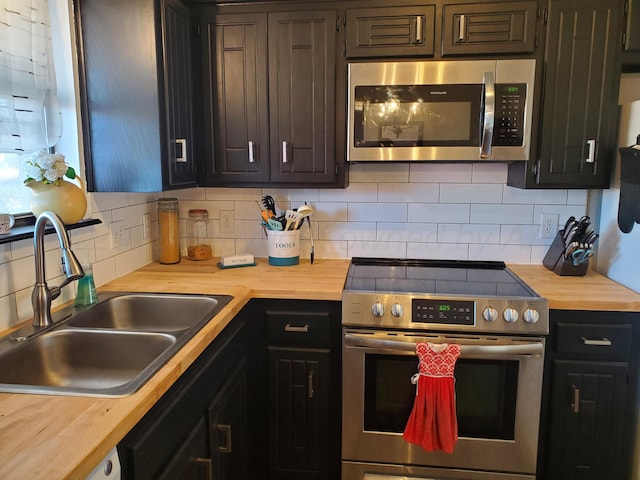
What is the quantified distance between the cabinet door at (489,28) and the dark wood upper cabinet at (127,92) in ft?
3.85

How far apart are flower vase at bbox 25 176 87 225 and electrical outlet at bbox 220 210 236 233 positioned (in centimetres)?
95

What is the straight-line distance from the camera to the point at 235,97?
2.27 m

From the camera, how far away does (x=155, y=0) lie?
73.7 inches

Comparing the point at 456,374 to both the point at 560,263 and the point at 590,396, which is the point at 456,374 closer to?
the point at 590,396

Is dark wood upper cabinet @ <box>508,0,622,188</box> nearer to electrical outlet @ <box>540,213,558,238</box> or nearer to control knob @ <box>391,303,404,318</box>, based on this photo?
electrical outlet @ <box>540,213,558,238</box>

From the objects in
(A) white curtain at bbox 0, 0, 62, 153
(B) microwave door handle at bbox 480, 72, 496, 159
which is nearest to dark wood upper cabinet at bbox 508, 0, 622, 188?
(B) microwave door handle at bbox 480, 72, 496, 159

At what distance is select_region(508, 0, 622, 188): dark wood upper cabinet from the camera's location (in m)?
2.03

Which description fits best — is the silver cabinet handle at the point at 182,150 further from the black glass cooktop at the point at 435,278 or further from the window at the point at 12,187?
the black glass cooktop at the point at 435,278

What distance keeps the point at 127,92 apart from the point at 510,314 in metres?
1.72

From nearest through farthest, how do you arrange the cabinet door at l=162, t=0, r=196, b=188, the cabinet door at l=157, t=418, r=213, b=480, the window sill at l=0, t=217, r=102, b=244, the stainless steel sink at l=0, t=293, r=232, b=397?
the cabinet door at l=157, t=418, r=213, b=480, the stainless steel sink at l=0, t=293, r=232, b=397, the window sill at l=0, t=217, r=102, b=244, the cabinet door at l=162, t=0, r=196, b=188

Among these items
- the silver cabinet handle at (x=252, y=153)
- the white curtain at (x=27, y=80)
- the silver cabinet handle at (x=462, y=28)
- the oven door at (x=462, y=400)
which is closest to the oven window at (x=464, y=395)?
the oven door at (x=462, y=400)

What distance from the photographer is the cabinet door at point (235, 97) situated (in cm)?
222

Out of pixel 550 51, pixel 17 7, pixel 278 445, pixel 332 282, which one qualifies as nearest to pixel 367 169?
pixel 332 282

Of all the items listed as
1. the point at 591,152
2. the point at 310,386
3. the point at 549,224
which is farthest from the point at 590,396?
the point at 310,386
